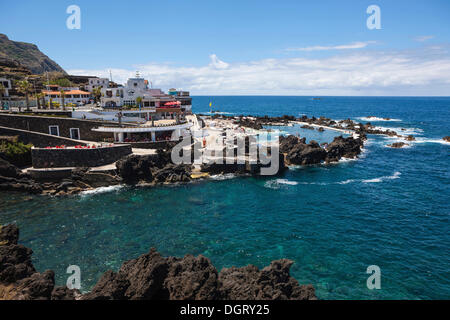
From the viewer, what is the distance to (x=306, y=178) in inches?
1902

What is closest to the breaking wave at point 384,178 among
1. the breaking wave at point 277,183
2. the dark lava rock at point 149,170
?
the breaking wave at point 277,183

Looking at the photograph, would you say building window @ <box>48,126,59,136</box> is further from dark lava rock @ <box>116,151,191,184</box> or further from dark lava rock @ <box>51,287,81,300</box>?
dark lava rock @ <box>51,287,81,300</box>

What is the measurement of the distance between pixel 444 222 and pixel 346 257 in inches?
651

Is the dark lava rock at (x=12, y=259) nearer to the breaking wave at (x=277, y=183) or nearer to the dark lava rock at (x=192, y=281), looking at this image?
the dark lava rock at (x=192, y=281)

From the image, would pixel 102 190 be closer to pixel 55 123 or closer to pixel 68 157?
pixel 68 157

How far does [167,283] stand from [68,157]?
3646 centimetres

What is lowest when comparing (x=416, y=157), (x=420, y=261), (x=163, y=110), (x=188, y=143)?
(x=420, y=261)

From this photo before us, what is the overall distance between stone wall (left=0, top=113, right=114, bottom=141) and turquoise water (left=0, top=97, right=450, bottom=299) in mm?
17915

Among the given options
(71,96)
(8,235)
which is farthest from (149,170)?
(71,96)

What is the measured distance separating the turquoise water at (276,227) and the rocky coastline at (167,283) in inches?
162

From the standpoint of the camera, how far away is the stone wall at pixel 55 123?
168 feet
